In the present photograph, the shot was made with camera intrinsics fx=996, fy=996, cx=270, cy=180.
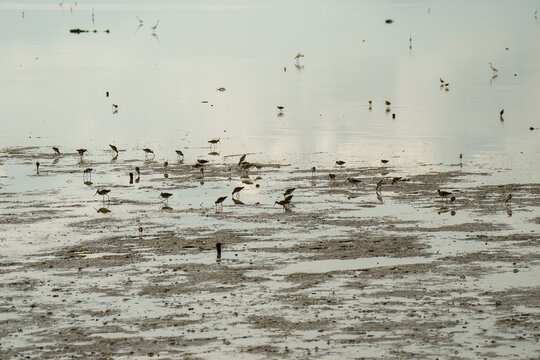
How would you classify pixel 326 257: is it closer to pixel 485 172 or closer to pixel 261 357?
pixel 261 357

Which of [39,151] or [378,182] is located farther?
[39,151]

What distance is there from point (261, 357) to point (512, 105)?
3955cm

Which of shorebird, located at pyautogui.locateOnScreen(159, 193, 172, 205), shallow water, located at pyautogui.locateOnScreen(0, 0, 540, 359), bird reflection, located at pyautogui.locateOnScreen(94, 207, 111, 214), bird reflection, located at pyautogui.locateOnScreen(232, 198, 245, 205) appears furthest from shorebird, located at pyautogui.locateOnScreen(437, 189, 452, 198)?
bird reflection, located at pyautogui.locateOnScreen(94, 207, 111, 214)

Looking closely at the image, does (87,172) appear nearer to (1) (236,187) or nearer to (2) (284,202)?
(1) (236,187)

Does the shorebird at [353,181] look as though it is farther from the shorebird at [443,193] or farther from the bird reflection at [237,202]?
the bird reflection at [237,202]

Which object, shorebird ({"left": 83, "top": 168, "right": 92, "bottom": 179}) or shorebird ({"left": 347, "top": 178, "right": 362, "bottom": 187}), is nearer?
shorebird ({"left": 347, "top": 178, "right": 362, "bottom": 187})

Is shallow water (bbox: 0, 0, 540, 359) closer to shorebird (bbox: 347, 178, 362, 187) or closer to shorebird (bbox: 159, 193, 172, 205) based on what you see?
shorebird (bbox: 347, 178, 362, 187)

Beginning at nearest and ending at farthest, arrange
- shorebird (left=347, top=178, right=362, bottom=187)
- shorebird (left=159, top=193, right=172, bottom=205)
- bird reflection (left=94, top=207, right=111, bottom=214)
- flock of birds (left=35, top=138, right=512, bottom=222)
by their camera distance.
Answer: bird reflection (left=94, top=207, right=111, bottom=214)
flock of birds (left=35, top=138, right=512, bottom=222)
shorebird (left=159, top=193, right=172, bottom=205)
shorebird (left=347, top=178, right=362, bottom=187)

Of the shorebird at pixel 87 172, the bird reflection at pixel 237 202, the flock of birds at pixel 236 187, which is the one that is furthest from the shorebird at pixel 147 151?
the bird reflection at pixel 237 202

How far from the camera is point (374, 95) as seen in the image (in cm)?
5969

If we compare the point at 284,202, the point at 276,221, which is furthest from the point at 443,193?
the point at 276,221

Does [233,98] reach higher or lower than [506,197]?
higher

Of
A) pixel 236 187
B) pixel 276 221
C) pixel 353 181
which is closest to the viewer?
pixel 276 221

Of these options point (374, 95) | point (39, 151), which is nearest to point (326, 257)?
point (39, 151)
